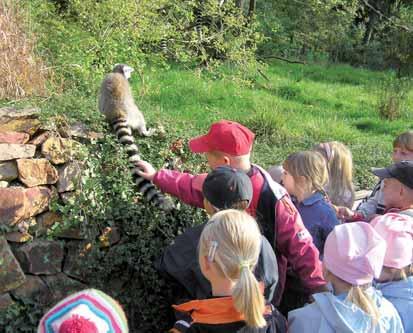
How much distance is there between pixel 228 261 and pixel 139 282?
1.99m

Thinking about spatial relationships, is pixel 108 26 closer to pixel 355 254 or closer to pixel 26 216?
pixel 26 216

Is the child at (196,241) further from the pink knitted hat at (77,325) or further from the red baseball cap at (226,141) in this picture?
the pink knitted hat at (77,325)

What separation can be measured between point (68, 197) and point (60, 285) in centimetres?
66

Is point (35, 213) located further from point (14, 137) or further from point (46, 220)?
point (14, 137)

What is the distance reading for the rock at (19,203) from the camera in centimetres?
396

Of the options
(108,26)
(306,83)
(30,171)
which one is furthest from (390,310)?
(306,83)

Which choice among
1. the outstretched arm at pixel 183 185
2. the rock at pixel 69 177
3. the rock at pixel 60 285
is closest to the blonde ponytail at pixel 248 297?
the outstretched arm at pixel 183 185

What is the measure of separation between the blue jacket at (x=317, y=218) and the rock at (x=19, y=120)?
2162 mm

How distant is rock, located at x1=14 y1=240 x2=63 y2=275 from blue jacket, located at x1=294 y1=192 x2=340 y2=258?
1824 millimetres

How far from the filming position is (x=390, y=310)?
8.96 ft

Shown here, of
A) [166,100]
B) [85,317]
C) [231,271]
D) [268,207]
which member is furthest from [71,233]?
[166,100]

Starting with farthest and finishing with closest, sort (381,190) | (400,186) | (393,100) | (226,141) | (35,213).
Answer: (393,100) < (381,190) < (35,213) < (400,186) < (226,141)

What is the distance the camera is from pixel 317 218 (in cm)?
377

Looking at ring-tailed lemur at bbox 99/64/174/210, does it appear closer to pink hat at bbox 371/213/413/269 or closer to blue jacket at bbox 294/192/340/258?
blue jacket at bbox 294/192/340/258
